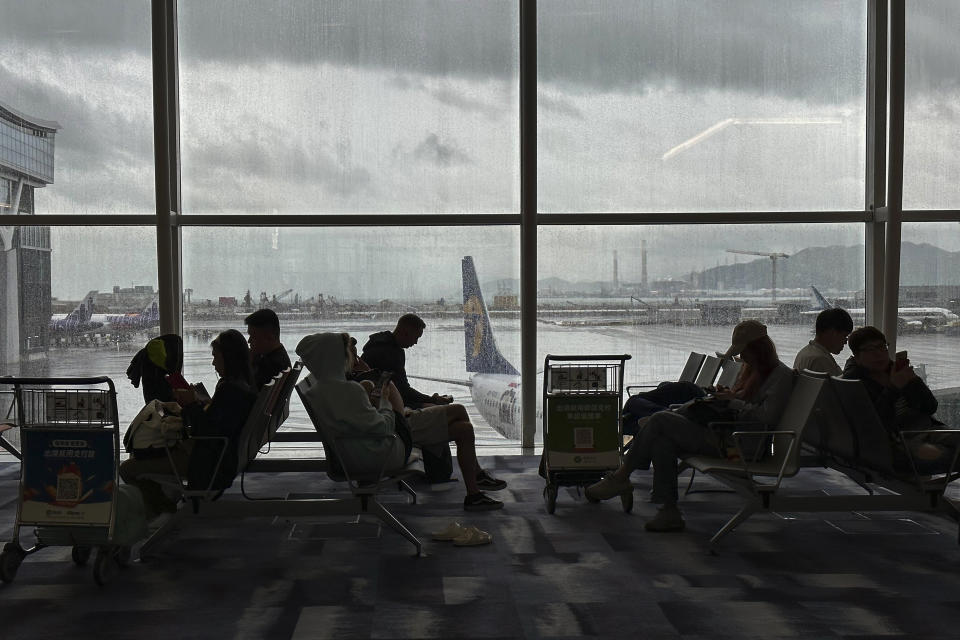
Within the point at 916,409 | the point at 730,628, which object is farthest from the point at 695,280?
the point at 730,628

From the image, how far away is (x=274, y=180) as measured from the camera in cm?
738

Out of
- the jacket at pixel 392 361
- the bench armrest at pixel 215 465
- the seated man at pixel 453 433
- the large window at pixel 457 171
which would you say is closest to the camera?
the bench armrest at pixel 215 465

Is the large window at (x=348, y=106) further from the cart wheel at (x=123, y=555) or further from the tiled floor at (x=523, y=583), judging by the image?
the cart wheel at (x=123, y=555)

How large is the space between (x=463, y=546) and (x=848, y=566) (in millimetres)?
1842

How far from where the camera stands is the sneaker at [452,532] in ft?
14.7

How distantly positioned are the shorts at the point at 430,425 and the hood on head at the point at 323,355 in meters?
1.10

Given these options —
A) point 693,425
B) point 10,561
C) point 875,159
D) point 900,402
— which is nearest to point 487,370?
point 693,425

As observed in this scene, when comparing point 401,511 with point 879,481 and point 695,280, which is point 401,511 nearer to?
point 879,481

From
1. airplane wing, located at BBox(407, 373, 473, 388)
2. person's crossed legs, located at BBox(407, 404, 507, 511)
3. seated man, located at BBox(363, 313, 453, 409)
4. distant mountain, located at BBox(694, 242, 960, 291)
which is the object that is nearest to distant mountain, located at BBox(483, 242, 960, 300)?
distant mountain, located at BBox(694, 242, 960, 291)

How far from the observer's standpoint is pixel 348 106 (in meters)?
7.37

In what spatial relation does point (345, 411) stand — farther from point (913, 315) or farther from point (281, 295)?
point (913, 315)

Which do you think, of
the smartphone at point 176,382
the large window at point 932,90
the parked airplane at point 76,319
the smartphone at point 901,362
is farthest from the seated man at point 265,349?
the large window at point 932,90

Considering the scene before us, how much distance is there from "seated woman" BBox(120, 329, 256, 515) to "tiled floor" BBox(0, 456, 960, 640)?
406 mm

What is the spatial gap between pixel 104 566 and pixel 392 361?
2.57 m
